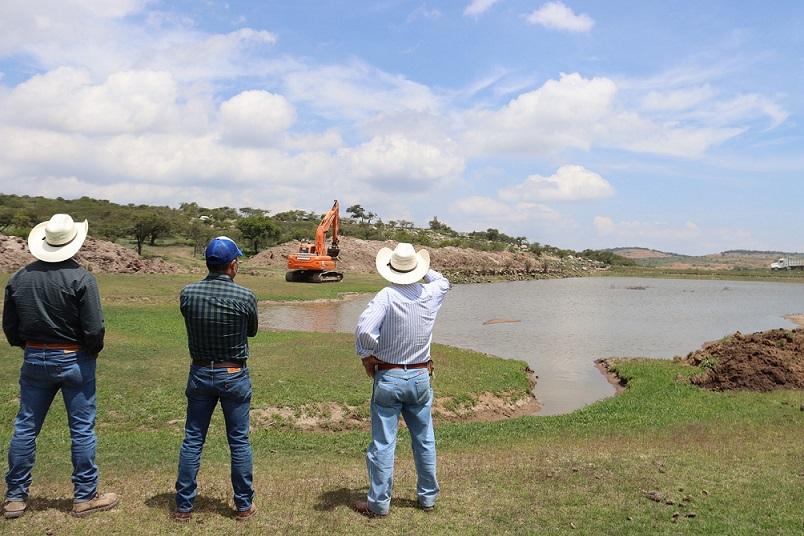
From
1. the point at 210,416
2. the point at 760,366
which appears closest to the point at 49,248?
the point at 210,416

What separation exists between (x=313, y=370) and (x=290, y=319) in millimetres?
15950

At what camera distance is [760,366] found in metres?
16.9

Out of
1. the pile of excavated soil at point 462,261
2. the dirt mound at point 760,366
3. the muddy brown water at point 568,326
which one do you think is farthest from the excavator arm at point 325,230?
the dirt mound at point 760,366

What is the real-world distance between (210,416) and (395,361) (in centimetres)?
183

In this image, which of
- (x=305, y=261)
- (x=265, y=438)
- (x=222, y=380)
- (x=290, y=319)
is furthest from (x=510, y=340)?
(x=305, y=261)

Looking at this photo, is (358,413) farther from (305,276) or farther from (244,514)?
(305,276)

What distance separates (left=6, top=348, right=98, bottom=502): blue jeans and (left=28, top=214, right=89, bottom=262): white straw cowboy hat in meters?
0.88

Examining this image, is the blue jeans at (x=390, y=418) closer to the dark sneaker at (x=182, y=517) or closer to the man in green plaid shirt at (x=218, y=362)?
the man in green plaid shirt at (x=218, y=362)

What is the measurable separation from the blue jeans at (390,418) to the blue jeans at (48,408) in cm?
268

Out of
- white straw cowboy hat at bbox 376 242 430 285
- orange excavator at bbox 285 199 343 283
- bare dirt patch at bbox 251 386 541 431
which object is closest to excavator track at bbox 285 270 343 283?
orange excavator at bbox 285 199 343 283

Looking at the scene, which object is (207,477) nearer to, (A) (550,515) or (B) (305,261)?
(A) (550,515)

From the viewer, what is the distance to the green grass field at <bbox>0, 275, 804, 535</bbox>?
6305 mm

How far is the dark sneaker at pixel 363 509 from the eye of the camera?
249 inches

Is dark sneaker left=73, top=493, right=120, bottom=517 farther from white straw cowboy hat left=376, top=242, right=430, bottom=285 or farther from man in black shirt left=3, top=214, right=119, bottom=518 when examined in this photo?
white straw cowboy hat left=376, top=242, right=430, bottom=285
